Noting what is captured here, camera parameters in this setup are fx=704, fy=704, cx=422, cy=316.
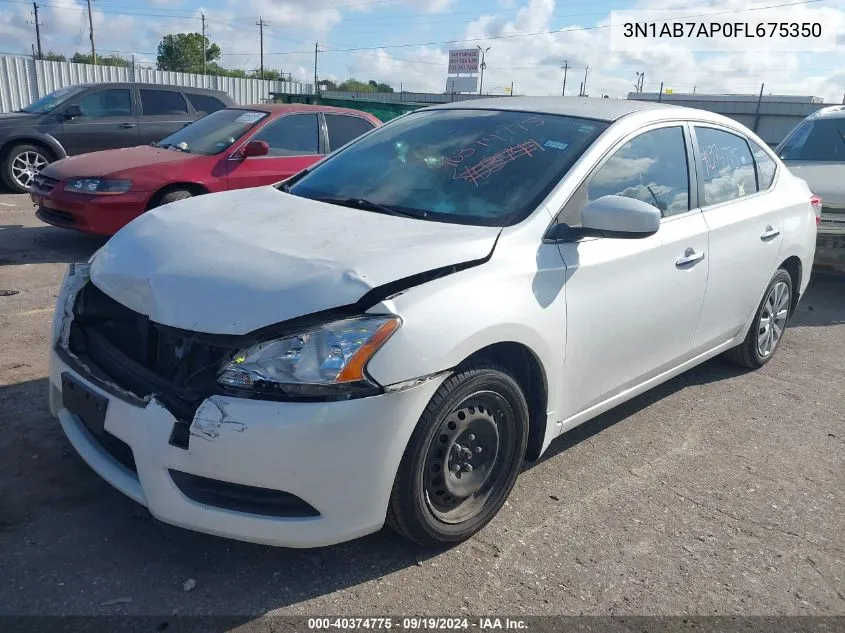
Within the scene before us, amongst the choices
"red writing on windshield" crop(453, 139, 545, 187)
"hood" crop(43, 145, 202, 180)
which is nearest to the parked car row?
"hood" crop(43, 145, 202, 180)

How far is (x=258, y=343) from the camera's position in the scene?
2.31m

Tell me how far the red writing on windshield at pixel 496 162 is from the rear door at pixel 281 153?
4.39 metres

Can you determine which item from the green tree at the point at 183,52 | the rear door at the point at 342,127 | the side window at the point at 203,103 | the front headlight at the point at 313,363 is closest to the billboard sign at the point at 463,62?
the green tree at the point at 183,52

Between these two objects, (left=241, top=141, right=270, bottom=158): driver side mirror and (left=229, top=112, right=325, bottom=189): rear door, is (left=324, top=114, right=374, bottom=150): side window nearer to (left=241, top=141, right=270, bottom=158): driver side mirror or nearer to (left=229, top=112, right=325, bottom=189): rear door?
(left=229, top=112, right=325, bottom=189): rear door

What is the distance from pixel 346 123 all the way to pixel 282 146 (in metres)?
0.95

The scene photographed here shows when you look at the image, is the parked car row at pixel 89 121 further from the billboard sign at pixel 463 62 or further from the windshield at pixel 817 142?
the billboard sign at pixel 463 62

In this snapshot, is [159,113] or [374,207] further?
[159,113]

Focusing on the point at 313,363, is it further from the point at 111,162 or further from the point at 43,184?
the point at 43,184

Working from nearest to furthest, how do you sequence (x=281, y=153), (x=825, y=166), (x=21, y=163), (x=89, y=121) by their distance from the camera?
(x=825, y=166), (x=281, y=153), (x=21, y=163), (x=89, y=121)

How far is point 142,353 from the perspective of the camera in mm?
2652

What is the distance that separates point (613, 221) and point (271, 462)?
1.69 metres

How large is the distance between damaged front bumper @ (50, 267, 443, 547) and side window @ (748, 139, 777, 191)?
10.7 feet

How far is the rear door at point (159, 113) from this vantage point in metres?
10.9

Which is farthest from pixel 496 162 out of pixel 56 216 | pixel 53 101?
pixel 53 101
